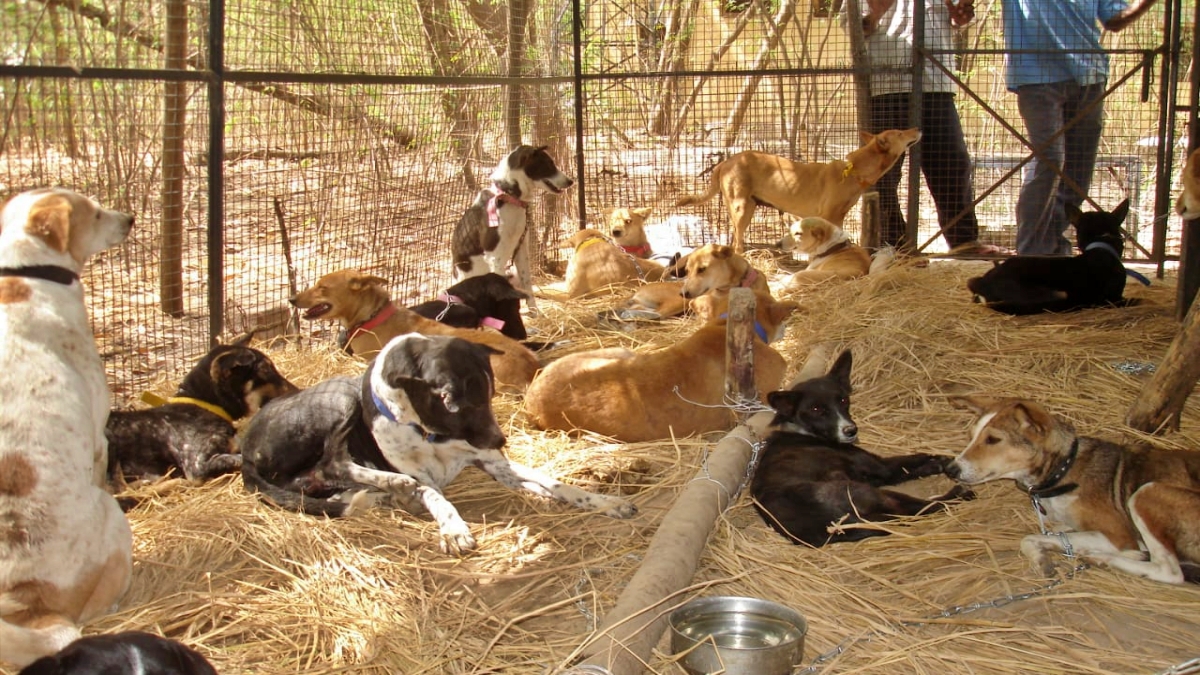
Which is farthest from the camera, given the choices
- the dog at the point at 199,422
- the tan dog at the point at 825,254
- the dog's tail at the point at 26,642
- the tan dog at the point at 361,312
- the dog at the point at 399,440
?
the tan dog at the point at 825,254

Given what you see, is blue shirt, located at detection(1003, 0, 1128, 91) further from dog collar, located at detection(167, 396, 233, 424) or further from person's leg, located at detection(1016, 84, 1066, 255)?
dog collar, located at detection(167, 396, 233, 424)

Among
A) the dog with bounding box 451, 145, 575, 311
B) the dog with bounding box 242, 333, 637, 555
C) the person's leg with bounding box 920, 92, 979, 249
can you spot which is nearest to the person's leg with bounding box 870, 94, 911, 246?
the person's leg with bounding box 920, 92, 979, 249

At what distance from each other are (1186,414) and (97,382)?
5.33 m

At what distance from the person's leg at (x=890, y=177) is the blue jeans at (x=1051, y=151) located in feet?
3.69

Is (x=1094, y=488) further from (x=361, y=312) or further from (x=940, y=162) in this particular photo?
(x=940, y=162)

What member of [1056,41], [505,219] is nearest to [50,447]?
[505,219]

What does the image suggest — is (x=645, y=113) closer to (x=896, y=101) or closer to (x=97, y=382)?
(x=896, y=101)

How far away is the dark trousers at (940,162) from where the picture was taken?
400 inches

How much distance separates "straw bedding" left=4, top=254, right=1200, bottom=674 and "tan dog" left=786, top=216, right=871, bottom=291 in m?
3.24

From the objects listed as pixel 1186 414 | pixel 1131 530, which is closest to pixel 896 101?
pixel 1186 414

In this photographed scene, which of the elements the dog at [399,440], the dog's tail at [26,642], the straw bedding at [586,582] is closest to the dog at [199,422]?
the straw bedding at [586,582]

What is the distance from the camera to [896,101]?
10328 mm

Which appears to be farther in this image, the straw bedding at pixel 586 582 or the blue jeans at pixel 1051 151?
the blue jeans at pixel 1051 151

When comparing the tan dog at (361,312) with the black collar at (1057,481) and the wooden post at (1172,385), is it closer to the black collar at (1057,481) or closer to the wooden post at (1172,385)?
the black collar at (1057,481)
